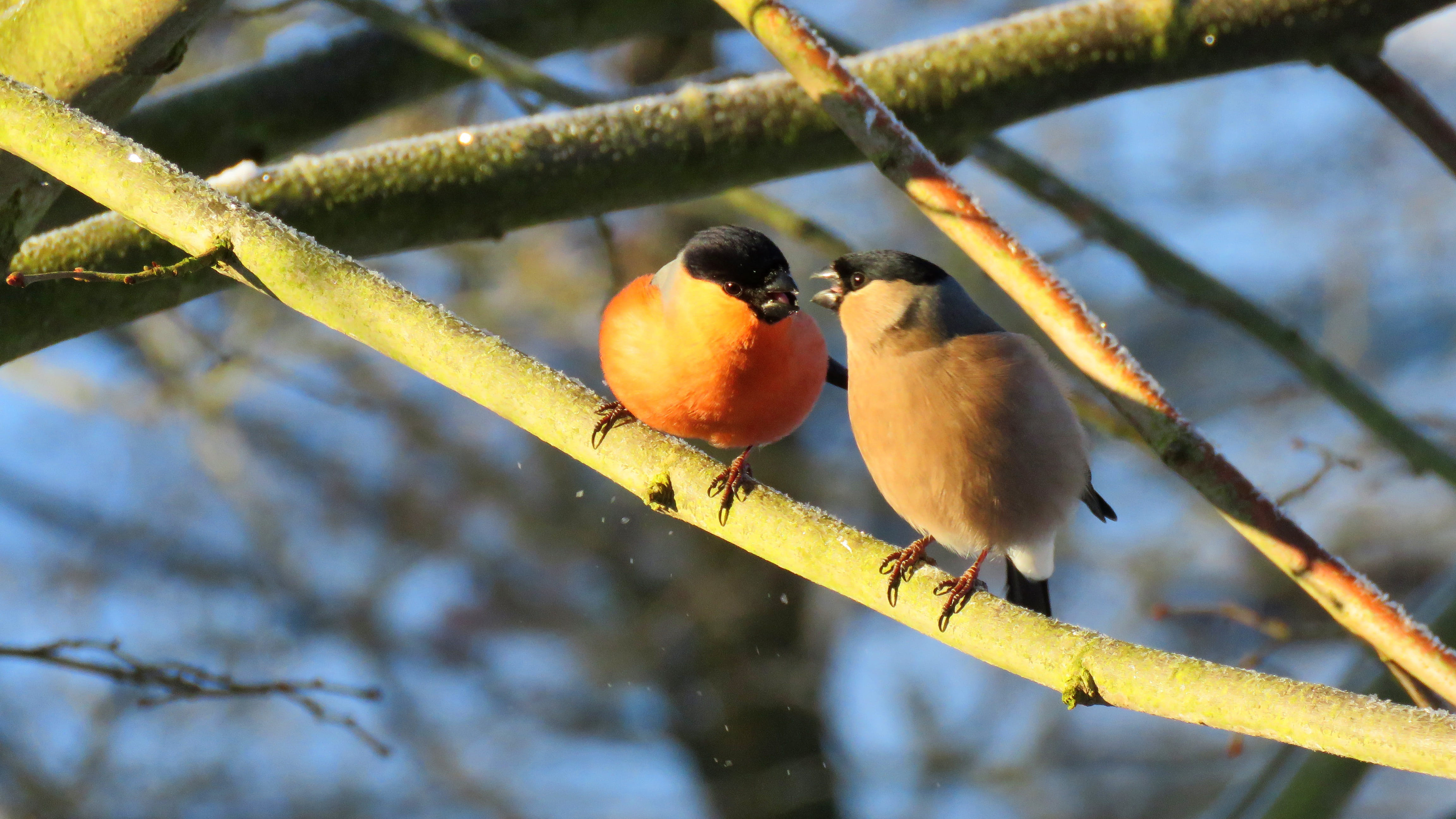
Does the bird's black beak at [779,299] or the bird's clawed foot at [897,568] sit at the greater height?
the bird's black beak at [779,299]

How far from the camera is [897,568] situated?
172 cm

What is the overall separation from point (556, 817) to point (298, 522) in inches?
113

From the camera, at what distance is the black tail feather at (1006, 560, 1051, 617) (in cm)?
287

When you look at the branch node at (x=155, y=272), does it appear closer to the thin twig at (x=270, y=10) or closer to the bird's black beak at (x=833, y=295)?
the bird's black beak at (x=833, y=295)

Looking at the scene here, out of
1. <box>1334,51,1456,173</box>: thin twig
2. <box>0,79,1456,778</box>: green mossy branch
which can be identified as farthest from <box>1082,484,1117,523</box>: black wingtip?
<box>1334,51,1456,173</box>: thin twig

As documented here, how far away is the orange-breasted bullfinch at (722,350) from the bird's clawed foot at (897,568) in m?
0.37

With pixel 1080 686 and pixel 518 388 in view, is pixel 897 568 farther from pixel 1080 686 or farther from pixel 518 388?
pixel 518 388

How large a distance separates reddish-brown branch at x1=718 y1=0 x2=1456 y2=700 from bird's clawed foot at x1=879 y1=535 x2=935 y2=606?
50cm

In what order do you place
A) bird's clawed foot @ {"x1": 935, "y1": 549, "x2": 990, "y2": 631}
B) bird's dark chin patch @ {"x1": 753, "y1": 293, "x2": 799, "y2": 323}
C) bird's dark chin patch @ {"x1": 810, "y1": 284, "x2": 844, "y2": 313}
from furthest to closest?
bird's dark chin patch @ {"x1": 810, "y1": 284, "x2": 844, "y2": 313} < bird's dark chin patch @ {"x1": 753, "y1": 293, "x2": 799, "y2": 323} < bird's clawed foot @ {"x1": 935, "y1": 549, "x2": 990, "y2": 631}

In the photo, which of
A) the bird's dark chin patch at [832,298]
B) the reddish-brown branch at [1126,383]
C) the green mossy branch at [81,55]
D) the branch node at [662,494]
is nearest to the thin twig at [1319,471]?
the reddish-brown branch at [1126,383]

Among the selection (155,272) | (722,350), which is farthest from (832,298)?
(155,272)

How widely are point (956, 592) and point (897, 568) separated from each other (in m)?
0.10

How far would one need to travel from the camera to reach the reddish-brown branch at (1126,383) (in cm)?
188

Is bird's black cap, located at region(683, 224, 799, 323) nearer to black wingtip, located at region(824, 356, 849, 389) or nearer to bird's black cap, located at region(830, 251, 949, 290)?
bird's black cap, located at region(830, 251, 949, 290)
